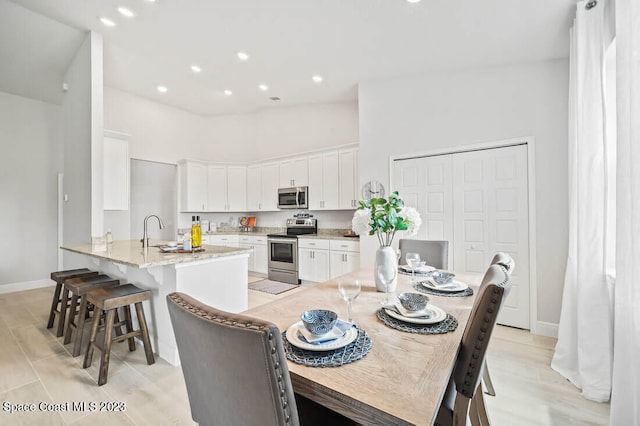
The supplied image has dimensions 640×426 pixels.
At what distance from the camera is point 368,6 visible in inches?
98.0

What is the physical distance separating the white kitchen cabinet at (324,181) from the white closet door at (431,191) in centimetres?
125

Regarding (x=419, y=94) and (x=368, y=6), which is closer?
(x=368, y=6)

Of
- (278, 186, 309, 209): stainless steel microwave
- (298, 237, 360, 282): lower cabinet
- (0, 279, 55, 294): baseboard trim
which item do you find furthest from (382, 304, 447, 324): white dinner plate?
(0, 279, 55, 294): baseboard trim

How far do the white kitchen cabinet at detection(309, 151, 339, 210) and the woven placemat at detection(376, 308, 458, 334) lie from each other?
11.5 ft

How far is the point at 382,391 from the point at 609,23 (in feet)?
9.61

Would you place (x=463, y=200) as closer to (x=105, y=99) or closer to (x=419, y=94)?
(x=419, y=94)

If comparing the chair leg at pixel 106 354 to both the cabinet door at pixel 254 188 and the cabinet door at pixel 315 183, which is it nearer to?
the cabinet door at pixel 315 183

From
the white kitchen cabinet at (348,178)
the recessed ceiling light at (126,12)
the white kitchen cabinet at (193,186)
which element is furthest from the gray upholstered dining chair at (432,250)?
the white kitchen cabinet at (193,186)

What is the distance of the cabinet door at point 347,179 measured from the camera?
4453 millimetres

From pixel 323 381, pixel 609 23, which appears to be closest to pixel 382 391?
pixel 323 381

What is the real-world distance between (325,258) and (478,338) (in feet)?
11.8

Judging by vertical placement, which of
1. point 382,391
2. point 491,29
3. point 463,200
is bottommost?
point 382,391

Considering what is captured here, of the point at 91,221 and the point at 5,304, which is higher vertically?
the point at 91,221

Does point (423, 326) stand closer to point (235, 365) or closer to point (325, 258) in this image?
point (235, 365)
